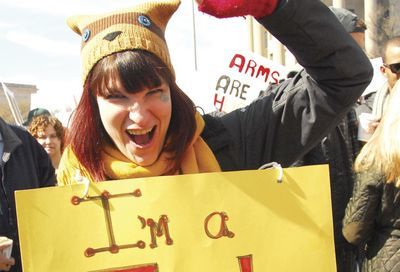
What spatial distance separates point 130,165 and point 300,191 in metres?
0.42

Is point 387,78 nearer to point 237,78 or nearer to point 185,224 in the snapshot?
point 237,78

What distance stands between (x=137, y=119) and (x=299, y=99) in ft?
1.36

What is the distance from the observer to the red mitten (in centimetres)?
120

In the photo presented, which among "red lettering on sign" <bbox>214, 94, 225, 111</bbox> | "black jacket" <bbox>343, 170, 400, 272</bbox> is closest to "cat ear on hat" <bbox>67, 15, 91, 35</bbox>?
"black jacket" <bbox>343, 170, 400, 272</bbox>

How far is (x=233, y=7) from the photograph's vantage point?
3.93ft

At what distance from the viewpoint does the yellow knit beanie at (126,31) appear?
4.42 ft

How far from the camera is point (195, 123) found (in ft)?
4.87

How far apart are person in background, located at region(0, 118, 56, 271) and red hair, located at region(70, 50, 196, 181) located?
0.94 metres

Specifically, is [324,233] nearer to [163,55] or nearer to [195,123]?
[195,123]

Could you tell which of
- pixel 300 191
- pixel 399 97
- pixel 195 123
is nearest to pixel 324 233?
pixel 300 191

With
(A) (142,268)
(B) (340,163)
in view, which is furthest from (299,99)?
(B) (340,163)

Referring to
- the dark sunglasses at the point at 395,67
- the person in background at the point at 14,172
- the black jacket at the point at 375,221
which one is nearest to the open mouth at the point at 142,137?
the person in background at the point at 14,172

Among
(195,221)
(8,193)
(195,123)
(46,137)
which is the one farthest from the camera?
(46,137)

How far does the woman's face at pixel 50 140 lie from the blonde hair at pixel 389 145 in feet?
8.90
